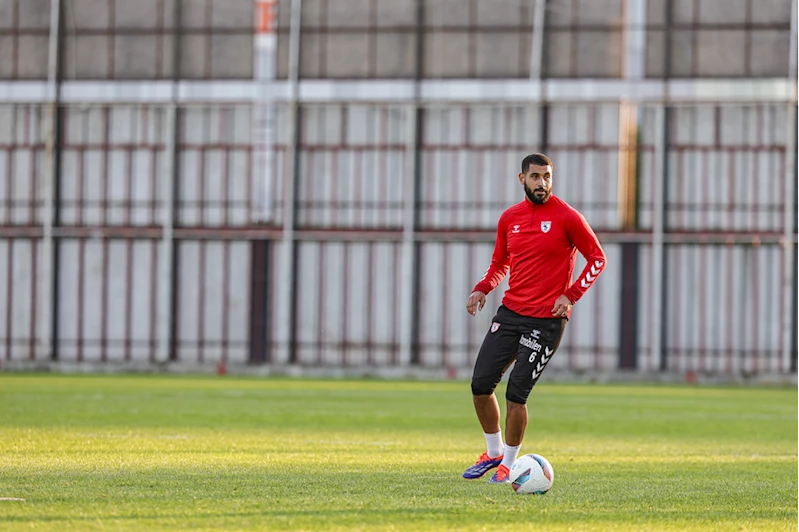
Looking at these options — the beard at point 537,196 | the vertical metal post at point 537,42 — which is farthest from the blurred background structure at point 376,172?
the beard at point 537,196

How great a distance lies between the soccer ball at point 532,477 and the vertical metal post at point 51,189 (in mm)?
28950

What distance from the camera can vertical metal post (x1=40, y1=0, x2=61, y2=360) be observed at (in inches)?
1428

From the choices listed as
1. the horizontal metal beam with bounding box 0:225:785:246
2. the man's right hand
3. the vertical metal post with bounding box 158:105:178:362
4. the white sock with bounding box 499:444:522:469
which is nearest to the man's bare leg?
the white sock with bounding box 499:444:522:469

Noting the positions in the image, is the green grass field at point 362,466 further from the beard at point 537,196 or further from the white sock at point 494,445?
the beard at point 537,196

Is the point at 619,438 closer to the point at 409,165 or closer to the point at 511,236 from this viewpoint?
the point at 511,236

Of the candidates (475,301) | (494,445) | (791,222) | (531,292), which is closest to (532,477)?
(494,445)

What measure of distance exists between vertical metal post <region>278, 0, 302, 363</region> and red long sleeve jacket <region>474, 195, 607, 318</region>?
26327 millimetres

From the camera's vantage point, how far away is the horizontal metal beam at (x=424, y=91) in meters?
35.3

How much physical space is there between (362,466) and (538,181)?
2.51 metres

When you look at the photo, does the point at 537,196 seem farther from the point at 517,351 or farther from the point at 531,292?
the point at 517,351

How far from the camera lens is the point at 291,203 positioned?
35688mm

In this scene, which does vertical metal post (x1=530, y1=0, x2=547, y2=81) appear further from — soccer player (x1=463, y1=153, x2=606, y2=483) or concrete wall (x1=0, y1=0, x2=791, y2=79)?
soccer player (x1=463, y1=153, x2=606, y2=483)

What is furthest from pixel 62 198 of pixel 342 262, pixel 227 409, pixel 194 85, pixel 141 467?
pixel 141 467

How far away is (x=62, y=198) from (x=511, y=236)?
29246 mm
